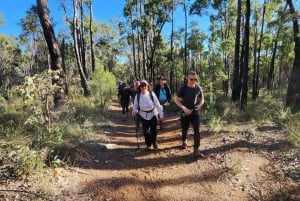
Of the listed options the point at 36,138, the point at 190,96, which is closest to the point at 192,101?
the point at 190,96

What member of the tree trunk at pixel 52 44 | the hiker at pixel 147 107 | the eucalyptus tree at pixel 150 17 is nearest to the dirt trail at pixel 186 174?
the hiker at pixel 147 107

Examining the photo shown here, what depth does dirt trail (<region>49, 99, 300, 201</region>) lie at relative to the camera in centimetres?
498

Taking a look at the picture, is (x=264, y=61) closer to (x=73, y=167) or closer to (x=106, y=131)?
(x=106, y=131)

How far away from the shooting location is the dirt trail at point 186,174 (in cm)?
498

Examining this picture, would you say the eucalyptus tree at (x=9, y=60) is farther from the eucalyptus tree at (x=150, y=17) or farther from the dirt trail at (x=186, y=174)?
the dirt trail at (x=186, y=174)

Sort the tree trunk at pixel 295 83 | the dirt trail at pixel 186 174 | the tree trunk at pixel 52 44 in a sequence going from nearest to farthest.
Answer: the dirt trail at pixel 186 174
the tree trunk at pixel 52 44
the tree trunk at pixel 295 83

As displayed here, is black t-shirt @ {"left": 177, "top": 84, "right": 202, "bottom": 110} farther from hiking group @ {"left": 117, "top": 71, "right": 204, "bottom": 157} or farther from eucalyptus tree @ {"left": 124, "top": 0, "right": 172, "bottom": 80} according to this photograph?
eucalyptus tree @ {"left": 124, "top": 0, "right": 172, "bottom": 80}

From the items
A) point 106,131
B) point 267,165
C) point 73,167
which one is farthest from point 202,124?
point 73,167

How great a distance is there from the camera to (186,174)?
5.83 meters

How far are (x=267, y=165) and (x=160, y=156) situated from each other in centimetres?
230

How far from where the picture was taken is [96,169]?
6168 millimetres

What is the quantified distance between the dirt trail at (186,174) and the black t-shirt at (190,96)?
3.81ft

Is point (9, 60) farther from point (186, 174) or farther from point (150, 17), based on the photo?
point (186, 174)

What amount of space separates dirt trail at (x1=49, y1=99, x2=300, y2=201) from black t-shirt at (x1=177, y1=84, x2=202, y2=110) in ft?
3.81
